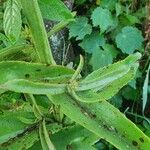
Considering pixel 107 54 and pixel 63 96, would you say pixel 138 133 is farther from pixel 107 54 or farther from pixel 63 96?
pixel 107 54

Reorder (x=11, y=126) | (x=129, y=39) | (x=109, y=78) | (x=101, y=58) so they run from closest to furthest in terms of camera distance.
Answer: (x=109, y=78)
(x=11, y=126)
(x=101, y=58)
(x=129, y=39)

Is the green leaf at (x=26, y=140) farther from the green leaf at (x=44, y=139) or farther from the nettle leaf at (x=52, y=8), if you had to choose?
the nettle leaf at (x=52, y=8)

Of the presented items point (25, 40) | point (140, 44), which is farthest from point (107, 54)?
point (25, 40)

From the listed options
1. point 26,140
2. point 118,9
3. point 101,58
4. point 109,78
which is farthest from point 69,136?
point 118,9

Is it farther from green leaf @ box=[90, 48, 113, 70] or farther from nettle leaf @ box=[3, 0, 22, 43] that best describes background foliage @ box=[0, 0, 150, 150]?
nettle leaf @ box=[3, 0, 22, 43]

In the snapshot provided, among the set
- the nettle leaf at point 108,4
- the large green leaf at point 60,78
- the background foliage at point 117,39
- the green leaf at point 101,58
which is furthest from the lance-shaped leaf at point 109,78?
the nettle leaf at point 108,4

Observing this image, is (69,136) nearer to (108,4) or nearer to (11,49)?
(11,49)
